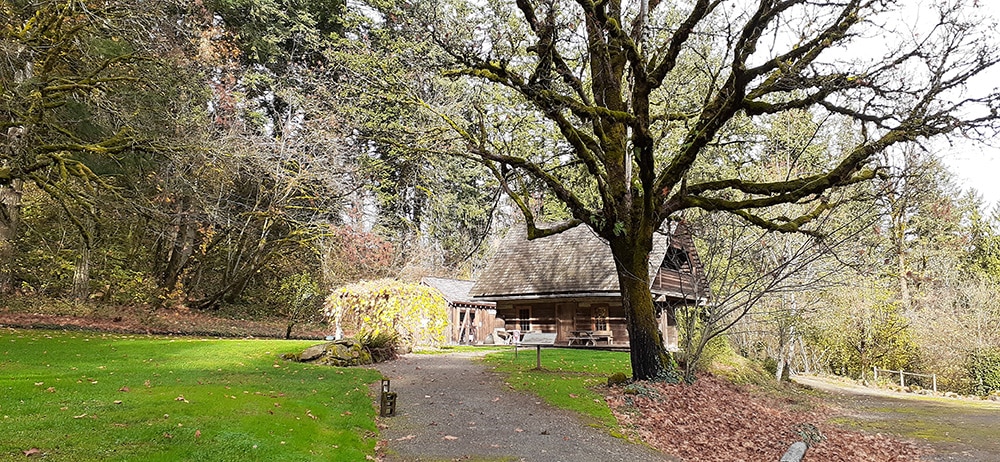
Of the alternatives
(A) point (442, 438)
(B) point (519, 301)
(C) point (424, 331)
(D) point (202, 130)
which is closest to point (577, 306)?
(B) point (519, 301)

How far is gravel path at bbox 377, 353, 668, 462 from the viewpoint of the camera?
8125 millimetres

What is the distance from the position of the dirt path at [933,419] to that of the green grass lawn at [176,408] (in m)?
9.94

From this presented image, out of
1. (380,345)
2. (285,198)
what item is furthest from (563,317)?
(285,198)

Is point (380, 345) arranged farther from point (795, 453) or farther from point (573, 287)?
point (795, 453)

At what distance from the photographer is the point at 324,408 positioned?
9.50m

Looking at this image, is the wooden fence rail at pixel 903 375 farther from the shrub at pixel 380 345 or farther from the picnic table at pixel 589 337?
the shrub at pixel 380 345

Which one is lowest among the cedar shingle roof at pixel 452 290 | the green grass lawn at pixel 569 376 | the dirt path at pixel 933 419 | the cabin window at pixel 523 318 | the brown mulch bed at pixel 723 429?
the dirt path at pixel 933 419

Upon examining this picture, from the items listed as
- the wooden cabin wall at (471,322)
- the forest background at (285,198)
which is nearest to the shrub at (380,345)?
the forest background at (285,198)

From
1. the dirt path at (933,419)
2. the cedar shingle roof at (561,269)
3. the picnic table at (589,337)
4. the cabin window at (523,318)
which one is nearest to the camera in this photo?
the dirt path at (933,419)

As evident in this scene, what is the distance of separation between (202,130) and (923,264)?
36.1 meters

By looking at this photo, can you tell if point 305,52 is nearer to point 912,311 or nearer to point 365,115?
point 365,115

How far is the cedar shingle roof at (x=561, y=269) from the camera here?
24672 mm

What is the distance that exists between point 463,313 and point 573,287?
31.4 feet

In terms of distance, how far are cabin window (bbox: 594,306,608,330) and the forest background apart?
4.80 m
